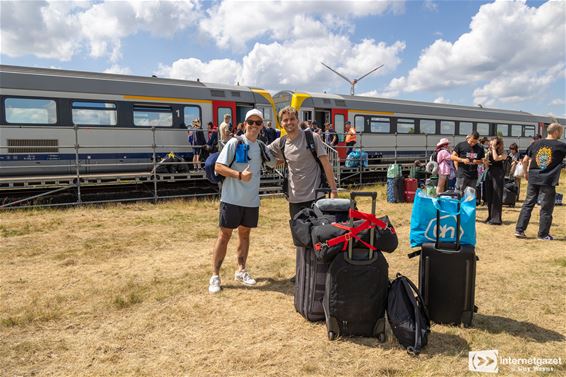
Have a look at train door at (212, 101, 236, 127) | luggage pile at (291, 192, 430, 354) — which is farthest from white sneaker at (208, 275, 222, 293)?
train door at (212, 101, 236, 127)

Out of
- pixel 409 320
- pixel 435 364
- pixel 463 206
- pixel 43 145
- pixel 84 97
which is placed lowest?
pixel 435 364

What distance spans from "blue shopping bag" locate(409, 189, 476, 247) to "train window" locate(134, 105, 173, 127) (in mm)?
10525

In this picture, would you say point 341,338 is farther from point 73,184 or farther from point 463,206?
point 73,184

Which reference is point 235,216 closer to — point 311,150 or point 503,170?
point 311,150

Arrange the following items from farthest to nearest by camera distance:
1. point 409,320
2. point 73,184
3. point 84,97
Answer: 1. point 84,97
2. point 73,184
3. point 409,320

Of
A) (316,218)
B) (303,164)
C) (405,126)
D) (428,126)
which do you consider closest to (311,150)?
(303,164)

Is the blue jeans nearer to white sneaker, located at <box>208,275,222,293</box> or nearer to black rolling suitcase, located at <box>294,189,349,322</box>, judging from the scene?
black rolling suitcase, located at <box>294,189,349,322</box>

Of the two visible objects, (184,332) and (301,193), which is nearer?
(184,332)

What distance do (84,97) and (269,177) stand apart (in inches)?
227

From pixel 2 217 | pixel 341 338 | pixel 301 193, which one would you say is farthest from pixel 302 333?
pixel 2 217

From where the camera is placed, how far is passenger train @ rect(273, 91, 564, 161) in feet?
53.9

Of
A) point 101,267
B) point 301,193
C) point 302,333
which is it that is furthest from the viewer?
point 101,267

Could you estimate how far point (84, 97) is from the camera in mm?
11453

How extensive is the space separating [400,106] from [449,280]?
642 inches
